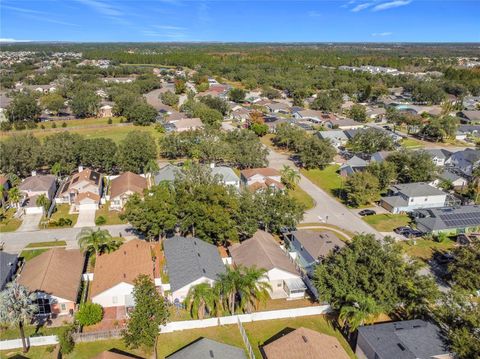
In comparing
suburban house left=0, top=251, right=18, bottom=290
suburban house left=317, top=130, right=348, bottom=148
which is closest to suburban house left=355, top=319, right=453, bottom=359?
suburban house left=0, top=251, right=18, bottom=290

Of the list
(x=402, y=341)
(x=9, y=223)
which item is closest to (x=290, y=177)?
(x=402, y=341)

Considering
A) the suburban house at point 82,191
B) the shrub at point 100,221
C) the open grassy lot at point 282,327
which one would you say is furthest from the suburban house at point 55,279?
the suburban house at point 82,191

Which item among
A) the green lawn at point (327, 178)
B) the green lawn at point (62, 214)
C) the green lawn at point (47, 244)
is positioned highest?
the green lawn at point (47, 244)

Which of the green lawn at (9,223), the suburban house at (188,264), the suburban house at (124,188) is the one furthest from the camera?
the suburban house at (124,188)

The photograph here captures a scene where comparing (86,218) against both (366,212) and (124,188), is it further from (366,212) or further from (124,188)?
(366,212)

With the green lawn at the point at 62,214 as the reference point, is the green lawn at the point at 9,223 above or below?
above

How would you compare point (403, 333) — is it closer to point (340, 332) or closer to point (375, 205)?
point (340, 332)

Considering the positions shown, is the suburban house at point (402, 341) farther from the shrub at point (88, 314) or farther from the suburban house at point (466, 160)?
the suburban house at point (466, 160)
